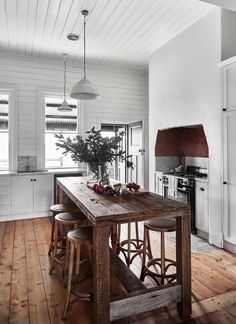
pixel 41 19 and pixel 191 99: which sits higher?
pixel 41 19

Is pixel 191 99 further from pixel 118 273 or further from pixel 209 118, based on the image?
pixel 118 273

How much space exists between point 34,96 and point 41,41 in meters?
1.20

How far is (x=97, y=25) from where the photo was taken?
3.92 meters

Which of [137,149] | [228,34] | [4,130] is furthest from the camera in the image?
[137,149]

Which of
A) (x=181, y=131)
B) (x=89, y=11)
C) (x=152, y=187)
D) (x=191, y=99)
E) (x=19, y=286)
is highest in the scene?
(x=89, y=11)

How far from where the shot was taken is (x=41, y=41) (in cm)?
452

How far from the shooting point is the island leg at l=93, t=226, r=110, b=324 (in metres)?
1.77

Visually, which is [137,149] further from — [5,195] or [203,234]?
[5,195]

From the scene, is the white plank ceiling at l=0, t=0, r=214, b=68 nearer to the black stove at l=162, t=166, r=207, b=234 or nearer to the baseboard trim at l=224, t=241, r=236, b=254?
the black stove at l=162, t=166, r=207, b=234

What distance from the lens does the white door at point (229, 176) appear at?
10.8 feet

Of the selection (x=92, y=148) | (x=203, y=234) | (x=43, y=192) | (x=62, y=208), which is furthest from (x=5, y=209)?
(x=203, y=234)

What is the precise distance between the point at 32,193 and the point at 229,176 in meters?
3.68

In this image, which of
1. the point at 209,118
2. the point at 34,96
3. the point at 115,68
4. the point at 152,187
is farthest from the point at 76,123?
the point at 209,118

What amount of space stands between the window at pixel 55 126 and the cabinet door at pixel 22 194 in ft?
2.41
